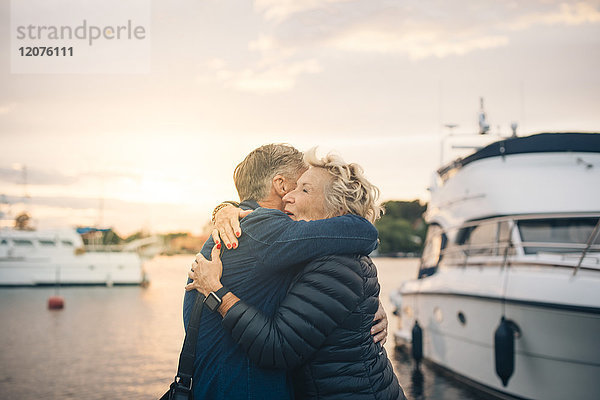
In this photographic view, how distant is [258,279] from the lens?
2.46 m

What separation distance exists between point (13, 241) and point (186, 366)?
193 feet

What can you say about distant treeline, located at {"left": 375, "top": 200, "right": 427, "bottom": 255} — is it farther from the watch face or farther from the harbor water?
the watch face

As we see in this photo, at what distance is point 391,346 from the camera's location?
20.0 metres

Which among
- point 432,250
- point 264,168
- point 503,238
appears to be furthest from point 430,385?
point 264,168

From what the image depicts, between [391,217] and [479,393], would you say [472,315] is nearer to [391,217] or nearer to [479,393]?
[479,393]

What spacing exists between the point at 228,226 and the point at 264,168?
0.40m

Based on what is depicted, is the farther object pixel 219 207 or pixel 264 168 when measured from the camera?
pixel 219 207

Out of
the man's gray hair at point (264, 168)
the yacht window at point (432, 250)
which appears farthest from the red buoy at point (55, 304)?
the man's gray hair at point (264, 168)

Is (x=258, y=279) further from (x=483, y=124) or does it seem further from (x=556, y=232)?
(x=483, y=124)

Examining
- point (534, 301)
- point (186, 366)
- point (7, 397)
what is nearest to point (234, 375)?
point (186, 366)

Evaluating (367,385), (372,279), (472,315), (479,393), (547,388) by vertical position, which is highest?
(372,279)

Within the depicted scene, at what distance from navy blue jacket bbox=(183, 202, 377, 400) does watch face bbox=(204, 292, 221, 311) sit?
9cm

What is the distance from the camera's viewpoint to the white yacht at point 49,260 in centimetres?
5356

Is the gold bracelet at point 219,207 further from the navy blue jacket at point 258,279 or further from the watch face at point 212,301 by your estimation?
→ the watch face at point 212,301
